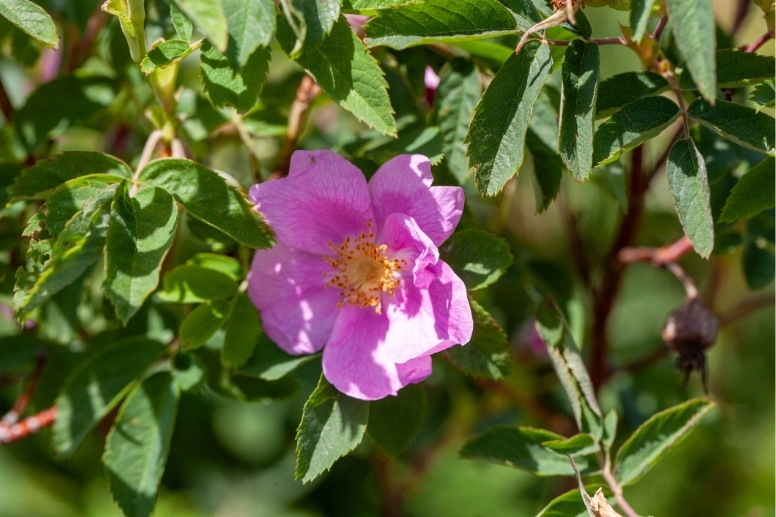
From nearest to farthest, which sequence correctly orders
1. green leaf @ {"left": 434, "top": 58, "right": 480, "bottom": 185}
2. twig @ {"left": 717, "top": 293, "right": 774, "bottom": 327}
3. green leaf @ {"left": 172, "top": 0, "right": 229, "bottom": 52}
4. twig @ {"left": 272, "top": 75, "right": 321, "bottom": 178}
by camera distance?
1. green leaf @ {"left": 172, "top": 0, "right": 229, "bottom": 52}
2. green leaf @ {"left": 434, "top": 58, "right": 480, "bottom": 185}
3. twig @ {"left": 272, "top": 75, "right": 321, "bottom": 178}
4. twig @ {"left": 717, "top": 293, "right": 774, "bottom": 327}

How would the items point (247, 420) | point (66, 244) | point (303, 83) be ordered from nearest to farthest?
point (66, 244) → point (303, 83) → point (247, 420)


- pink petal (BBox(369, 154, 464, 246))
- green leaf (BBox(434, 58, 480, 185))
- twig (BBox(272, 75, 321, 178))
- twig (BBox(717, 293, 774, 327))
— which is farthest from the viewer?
twig (BBox(717, 293, 774, 327))

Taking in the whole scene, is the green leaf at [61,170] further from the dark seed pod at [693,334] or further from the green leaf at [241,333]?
the dark seed pod at [693,334]

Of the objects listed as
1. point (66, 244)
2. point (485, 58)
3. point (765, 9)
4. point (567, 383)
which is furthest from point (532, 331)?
point (66, 244)

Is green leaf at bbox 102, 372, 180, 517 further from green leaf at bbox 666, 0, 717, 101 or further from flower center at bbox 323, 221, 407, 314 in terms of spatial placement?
green leaf at bbox 666, 0, 717, 101

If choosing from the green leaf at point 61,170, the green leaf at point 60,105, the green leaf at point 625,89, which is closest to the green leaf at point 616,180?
the green leaf at point 625,89

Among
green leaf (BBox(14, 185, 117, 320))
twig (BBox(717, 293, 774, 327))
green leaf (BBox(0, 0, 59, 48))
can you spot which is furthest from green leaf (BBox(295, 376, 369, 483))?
twig (BBox(717, 293, 774, 327))

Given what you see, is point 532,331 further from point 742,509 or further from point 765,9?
point 765,9
